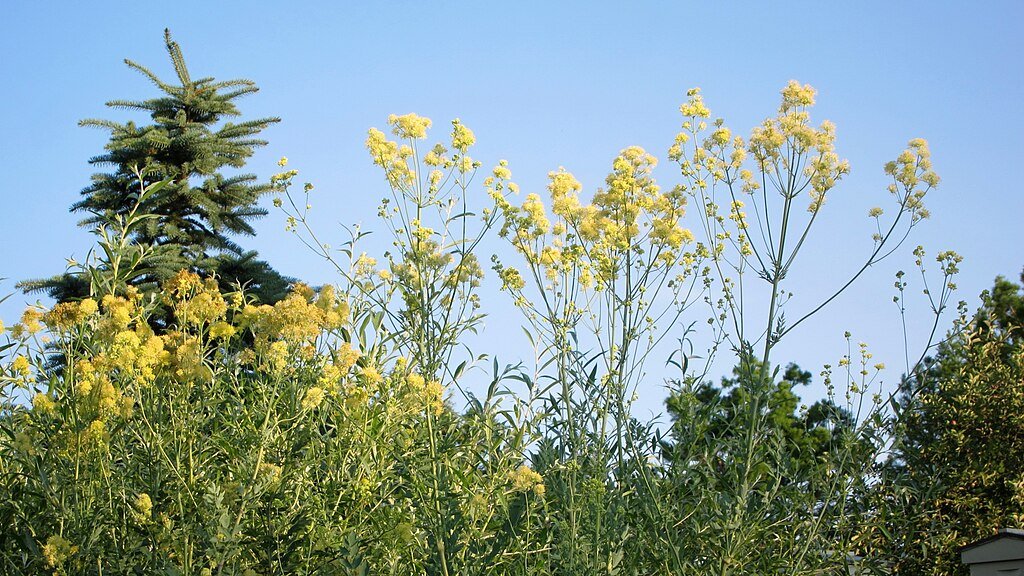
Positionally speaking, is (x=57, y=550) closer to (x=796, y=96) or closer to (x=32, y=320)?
(x=32, y=320)

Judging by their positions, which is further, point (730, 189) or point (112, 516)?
point (730, 189)

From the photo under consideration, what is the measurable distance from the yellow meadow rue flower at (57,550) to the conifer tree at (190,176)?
15.1 metres

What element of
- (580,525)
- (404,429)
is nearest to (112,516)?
(404,429)

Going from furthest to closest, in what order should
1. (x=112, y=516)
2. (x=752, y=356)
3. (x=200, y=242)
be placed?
(x=200, y=242) → (x=752, y=356) → (x=112, y=516)

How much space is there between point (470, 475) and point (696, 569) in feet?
2.90

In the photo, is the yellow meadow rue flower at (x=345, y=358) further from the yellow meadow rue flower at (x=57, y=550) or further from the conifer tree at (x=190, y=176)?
the conifer tree at (x=190, y=176)

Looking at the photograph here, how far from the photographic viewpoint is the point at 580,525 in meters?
3.08

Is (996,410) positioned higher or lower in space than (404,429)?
higher

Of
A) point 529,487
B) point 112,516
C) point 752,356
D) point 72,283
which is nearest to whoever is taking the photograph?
point 112,516

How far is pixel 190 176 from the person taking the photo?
63.1 ft

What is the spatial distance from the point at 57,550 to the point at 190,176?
17.9 metres

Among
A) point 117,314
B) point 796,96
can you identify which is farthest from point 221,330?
point 796,96

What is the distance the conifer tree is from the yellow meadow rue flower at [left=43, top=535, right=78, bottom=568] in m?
15.1

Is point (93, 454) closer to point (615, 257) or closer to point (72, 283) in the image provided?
point (615, 257)
